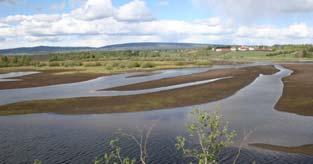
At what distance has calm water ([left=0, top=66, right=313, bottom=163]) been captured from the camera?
909 inches

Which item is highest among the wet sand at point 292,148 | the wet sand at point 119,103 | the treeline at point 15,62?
the treeline at point 15,62

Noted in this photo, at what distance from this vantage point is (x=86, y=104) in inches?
1726

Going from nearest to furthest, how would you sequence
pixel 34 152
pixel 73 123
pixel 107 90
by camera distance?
pixel 34 152
pixel 73 123
pixel 107 90

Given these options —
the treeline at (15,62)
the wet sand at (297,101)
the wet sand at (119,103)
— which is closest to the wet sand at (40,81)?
the wet sand at (119,103)

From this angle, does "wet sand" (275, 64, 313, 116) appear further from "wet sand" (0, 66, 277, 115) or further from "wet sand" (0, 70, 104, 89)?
"wet sand" (0, 70, 104, 89)

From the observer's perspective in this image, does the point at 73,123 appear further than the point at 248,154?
Yes

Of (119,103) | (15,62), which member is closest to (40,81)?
(119,103)

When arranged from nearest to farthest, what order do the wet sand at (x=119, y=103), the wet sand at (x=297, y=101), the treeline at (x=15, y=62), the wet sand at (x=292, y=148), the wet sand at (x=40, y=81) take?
the wet sand at (x=292, y=148) < the wet sand at (x=297, y=101) < the wet sand at (x=119, y=103) < the wet sand at (x=40, y=81) < the treeline at (x=15, y=62)

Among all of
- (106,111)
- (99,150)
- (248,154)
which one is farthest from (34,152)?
(106,111)

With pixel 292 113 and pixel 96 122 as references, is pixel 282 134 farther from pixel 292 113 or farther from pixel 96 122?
pixel 96 122

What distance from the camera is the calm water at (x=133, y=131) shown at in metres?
23.1

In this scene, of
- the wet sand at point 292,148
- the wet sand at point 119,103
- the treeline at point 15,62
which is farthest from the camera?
the treeline at point 15,62

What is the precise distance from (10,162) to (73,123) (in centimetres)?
1168

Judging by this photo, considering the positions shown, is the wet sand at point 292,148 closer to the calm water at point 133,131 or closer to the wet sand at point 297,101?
the calm water at point 133,131
